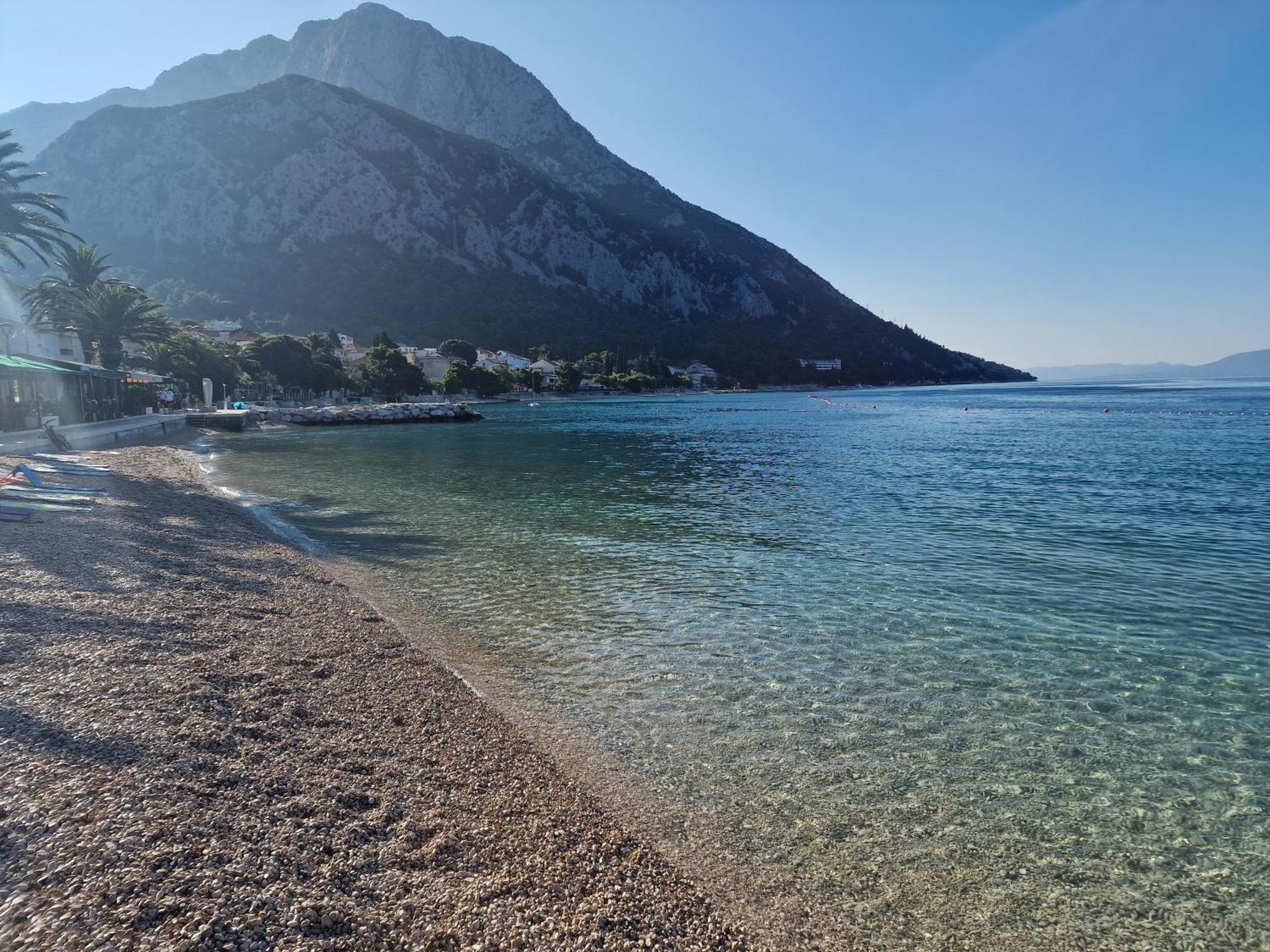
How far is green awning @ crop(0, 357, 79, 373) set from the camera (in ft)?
92.2

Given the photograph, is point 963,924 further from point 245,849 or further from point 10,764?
point 10,764

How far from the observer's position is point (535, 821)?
5.37 metres

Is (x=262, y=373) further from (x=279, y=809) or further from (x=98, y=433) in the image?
(x=279, y=809)

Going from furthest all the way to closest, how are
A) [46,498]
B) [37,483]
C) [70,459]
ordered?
[70,459]
[37,483]
[46,498]

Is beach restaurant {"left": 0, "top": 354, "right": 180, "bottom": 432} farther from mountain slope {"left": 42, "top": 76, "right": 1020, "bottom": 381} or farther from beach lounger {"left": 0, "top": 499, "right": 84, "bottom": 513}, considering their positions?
mountain slope {"left": 42, "top": 76, "right": 1020, "bottom": 381}

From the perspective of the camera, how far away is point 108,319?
45.6 meters

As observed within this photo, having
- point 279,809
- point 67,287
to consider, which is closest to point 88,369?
point 67,287

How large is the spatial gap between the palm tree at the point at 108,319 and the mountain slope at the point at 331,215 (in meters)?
85.3

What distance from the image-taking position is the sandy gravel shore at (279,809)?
3871 millimetres

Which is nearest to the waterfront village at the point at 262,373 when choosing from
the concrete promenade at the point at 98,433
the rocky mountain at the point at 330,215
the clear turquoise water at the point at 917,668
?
the concrete promenade at the point at 98,433

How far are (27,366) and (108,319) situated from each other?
2002cm

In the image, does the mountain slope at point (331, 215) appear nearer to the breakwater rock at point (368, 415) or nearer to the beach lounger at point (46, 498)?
the breakwater rock at point (368, 415)

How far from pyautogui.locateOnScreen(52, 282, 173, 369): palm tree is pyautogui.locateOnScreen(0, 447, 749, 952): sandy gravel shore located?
47.2 meters

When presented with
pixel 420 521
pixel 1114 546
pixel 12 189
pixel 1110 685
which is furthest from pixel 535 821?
pixel 12 189
